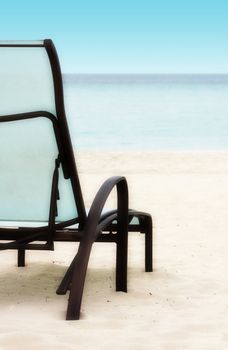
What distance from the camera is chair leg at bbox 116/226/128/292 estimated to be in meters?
3.72

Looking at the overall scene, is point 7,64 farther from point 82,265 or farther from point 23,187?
point 82,265

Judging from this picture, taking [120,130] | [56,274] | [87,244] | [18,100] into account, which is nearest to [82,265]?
[87,244]

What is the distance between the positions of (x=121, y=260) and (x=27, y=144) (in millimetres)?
827

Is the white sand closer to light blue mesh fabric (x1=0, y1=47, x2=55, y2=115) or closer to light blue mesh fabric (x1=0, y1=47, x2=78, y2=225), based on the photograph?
light blue mesh fabric (x1=0, y1=47, x2=78, y2=225)

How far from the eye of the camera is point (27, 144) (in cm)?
328

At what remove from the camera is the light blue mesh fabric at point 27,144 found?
3084mm

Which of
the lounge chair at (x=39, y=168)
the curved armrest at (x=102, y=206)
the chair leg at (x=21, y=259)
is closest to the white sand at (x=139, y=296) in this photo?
the chair leg at (x=21, y=259)

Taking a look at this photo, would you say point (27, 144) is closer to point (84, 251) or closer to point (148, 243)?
point (84, 251)

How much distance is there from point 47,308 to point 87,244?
1.45 ft

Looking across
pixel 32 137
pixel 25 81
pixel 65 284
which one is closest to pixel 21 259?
pixel 65 284

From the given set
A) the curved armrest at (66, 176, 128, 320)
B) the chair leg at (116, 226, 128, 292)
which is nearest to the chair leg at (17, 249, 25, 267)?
the chair leg at (116, 226, 128, 292)

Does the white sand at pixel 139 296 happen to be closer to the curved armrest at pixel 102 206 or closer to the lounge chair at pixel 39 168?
the lounge chair at pixel 39 168

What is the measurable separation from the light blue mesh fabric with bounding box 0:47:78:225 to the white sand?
1.52 ft

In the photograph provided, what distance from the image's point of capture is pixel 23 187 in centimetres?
338
